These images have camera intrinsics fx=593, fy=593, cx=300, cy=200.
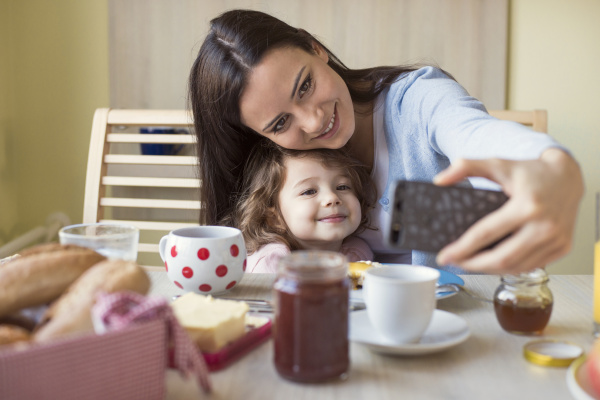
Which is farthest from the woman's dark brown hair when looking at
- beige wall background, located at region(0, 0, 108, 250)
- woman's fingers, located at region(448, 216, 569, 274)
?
beige wall background, located at region(0, 0, 108, 250)

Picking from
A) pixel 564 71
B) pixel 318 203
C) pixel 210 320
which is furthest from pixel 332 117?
pixel 564 71

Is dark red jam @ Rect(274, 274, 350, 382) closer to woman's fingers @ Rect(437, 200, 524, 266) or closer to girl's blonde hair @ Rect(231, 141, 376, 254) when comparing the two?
woman's fingers @ Rect(437, 200, 524, 266)

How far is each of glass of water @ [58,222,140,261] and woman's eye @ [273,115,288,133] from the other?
0.53m

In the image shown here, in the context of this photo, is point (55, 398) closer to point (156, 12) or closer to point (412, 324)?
point (412, 324)

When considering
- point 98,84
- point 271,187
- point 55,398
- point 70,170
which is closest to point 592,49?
point 271,187

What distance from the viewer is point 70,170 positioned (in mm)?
2531

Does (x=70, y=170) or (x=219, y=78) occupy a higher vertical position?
(x=219, y=78)

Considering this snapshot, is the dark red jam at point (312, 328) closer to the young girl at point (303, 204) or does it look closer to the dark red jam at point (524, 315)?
the dark red jam at point (524, 315)

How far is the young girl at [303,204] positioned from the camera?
135 centimetres

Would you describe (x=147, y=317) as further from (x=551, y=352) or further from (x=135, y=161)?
(x=135, y=161)

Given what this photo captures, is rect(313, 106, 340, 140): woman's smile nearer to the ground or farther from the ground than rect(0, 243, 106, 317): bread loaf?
farther from the ground

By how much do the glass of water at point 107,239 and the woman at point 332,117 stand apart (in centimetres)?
43

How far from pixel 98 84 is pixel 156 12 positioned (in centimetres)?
39

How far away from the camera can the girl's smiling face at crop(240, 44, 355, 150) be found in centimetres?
125
